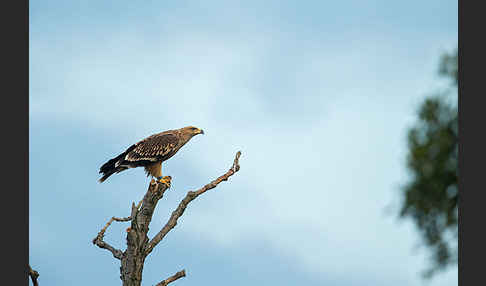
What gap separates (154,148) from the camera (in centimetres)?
1476

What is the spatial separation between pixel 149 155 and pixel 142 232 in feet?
9.15

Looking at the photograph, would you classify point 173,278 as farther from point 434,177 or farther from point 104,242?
point 434,177

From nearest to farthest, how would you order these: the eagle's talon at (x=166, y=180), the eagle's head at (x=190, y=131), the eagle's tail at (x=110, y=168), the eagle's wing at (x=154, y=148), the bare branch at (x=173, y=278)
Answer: the bare branch at (x=173, y=278)
the eagle's talon at (x=166, y=180)
the eagle's tail at (x=110, y=168)
the eagle's wing at (x=154, y=148)
the eagle's head at (x=190, y=131)

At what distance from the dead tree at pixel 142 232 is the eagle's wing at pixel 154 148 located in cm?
179

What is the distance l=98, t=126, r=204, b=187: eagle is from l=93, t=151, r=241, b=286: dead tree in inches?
43.7

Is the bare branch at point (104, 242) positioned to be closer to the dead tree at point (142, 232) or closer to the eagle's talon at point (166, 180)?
the dead tree at point (142, 232)

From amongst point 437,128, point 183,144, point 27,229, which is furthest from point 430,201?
point 27,229

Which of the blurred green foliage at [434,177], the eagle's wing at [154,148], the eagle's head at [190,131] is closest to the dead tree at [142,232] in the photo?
the eagle's wing at [154,148]

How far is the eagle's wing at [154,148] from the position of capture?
14453 millimetres

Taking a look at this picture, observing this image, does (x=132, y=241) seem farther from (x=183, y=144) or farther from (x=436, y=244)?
(x=436, y=244)

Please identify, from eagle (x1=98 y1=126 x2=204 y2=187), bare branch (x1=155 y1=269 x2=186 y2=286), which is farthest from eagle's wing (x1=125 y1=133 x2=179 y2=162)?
bare branch (x1=155 y1=269 x2=186 y2=286)

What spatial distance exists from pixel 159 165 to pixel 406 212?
902cm

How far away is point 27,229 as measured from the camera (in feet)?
33.9

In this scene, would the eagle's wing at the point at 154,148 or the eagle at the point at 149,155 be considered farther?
the eagle's wing at the point at 154,148
